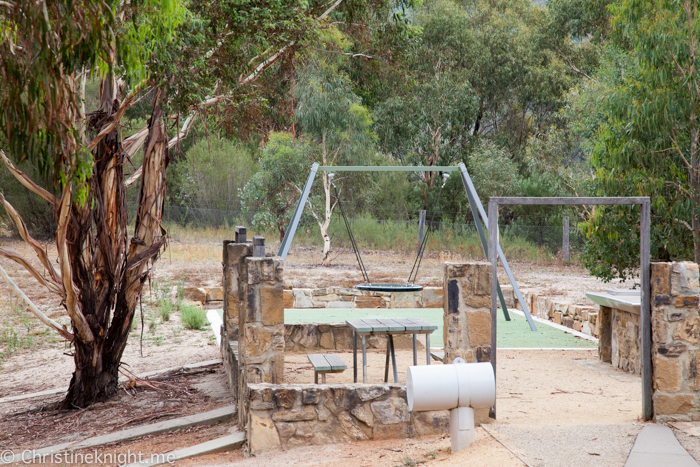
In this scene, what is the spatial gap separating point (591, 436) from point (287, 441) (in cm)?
214

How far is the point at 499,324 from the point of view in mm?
11141

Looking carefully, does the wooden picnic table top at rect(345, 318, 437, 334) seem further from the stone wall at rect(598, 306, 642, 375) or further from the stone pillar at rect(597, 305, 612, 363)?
the stone pillar at rect(597, 305, 612, 363)

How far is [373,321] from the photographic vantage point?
20.9 feet

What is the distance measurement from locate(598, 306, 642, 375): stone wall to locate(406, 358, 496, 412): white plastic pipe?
3437 millimetres

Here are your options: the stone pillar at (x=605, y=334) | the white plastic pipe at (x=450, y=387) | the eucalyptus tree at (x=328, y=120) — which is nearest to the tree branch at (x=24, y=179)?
the white plastic pipe at (x=450, y=387)

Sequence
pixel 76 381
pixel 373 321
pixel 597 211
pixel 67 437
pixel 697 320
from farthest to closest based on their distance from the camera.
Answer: pixel 597 211
pixel 76 381
pixel 373 321
pixel 67 437
pixel 697 320

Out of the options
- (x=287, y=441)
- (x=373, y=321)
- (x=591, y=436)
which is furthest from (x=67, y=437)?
(x=591, y=436)

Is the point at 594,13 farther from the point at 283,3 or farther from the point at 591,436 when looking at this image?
the point at 591,436

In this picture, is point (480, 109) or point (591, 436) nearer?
point (591, 436)

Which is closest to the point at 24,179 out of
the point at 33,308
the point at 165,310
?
the point at 33,308

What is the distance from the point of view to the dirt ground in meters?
4.40

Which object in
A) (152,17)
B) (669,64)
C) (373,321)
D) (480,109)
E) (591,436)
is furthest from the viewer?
(480,109)

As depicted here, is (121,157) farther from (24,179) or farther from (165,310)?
(165,310)

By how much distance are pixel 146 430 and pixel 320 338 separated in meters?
3.02
